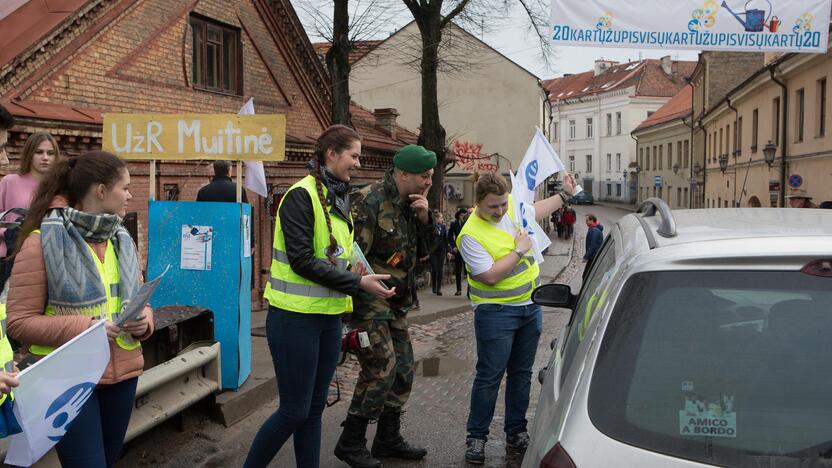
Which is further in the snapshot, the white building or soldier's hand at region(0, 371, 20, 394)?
the white building

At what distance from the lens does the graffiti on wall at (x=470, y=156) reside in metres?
38.2

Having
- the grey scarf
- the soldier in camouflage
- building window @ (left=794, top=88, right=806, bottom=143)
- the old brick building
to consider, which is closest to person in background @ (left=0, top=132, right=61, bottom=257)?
the soldier in camouflage

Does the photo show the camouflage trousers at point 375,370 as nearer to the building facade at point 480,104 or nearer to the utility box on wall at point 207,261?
the utility box on wall at point 207,261

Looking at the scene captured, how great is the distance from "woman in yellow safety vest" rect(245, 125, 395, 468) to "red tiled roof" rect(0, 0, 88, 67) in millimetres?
6502

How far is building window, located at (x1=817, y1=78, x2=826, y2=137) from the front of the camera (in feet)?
78.3

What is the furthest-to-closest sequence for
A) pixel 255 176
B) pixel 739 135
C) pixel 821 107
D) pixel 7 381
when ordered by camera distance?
pixel 739 135, pixel 821 107, pixel 255 176, pixel 7 381

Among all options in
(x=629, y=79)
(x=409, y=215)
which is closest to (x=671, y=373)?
(x=409, y=215)

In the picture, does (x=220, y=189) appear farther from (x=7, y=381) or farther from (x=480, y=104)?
(x=480, y=104)

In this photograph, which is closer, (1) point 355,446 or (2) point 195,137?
(1) point 355,446

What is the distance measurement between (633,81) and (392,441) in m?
75.2

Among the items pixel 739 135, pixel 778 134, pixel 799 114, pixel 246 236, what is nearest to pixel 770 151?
pixel 799 114

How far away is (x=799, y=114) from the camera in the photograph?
26.7m

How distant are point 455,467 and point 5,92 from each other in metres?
6.95

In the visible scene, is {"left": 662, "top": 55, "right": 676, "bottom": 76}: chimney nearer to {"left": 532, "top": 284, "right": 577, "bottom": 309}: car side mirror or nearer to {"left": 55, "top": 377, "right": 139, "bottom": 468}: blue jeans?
{"left": 532, "top": 284, "right": 577, "bottom": 309}: car side mirror
